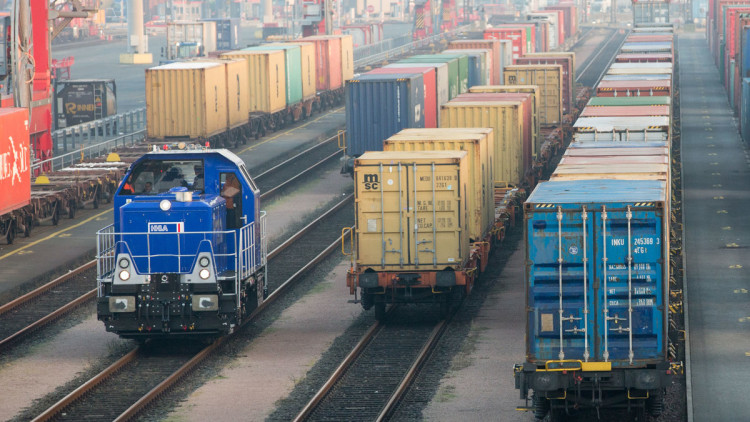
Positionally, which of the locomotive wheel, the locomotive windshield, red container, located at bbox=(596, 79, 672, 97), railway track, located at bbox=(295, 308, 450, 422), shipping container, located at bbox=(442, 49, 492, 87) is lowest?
railway track, located at bbox=(295, 308, 450, 422)

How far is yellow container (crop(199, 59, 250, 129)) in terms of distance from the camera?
54.3 metres

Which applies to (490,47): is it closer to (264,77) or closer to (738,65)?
(738,65)

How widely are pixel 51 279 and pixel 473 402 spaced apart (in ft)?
45.5

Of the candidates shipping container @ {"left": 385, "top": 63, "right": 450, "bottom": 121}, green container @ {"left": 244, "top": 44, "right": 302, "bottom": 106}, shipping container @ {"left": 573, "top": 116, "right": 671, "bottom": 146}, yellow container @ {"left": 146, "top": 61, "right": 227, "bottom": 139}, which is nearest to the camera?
shipping container @ {"left": 573, "top": 116, "right": 671, "bottom": 146}

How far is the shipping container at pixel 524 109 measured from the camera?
36.0 meters

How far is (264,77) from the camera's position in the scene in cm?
5897

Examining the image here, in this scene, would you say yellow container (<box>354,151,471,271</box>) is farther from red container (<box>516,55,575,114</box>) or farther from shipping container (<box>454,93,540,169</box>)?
red container (<box>516,55,575,114</box>)

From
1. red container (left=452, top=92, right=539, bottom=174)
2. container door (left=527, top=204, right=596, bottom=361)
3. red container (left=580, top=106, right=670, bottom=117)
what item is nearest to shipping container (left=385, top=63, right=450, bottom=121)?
red container (left=452, top=92, right=539, bottom=174)

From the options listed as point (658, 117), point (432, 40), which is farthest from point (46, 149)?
point (432, 40)

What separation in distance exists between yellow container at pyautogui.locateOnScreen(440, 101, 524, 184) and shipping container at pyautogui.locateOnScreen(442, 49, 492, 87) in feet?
66.1

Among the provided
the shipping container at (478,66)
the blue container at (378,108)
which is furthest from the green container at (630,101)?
the shipping container at (478,66)

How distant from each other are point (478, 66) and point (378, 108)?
58.1 feet

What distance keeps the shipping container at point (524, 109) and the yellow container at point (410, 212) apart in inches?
459

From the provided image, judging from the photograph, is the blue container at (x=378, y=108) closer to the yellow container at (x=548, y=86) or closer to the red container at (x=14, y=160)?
the yellow container at (x=548, y=86)
